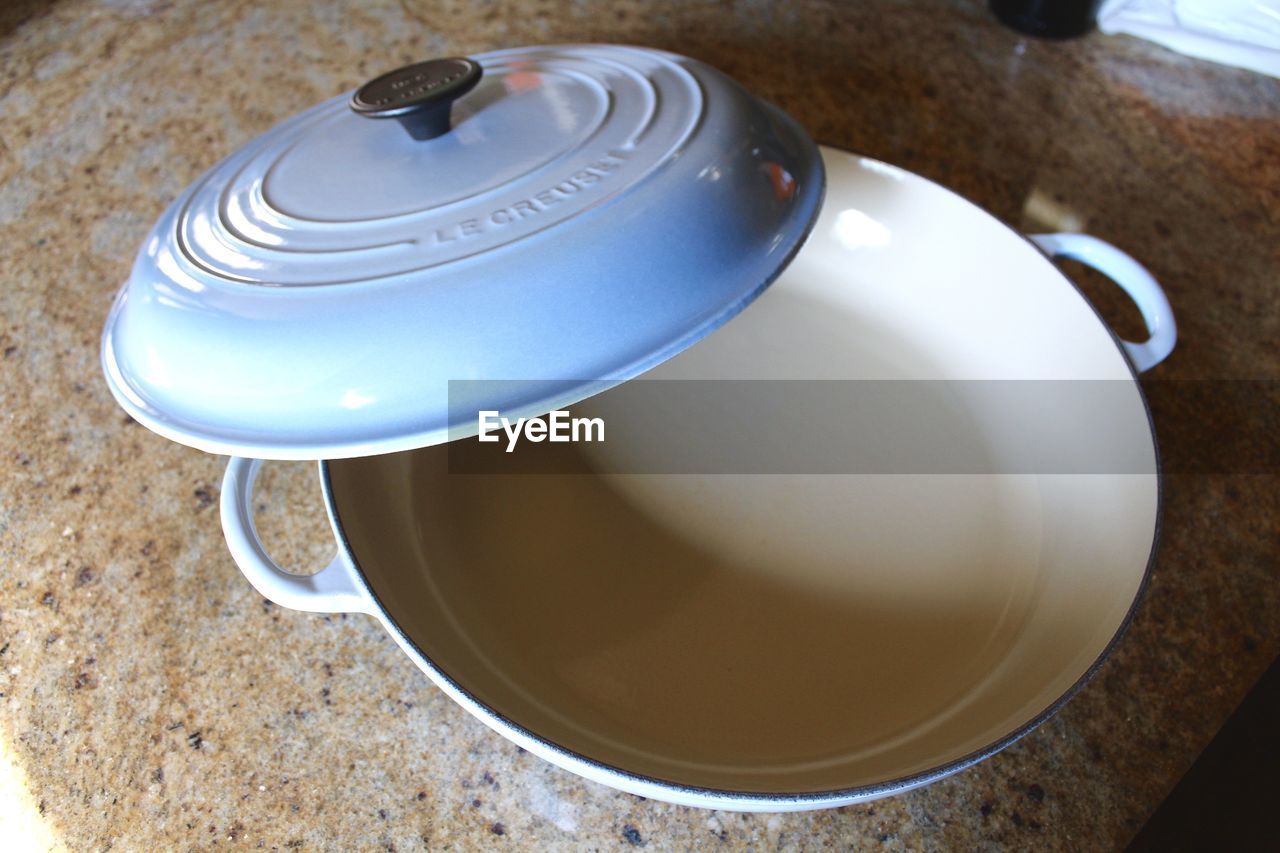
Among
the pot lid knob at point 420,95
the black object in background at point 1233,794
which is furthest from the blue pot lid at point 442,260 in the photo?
the black object in background at point 1233,794

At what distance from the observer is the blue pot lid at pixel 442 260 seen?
1.26ft

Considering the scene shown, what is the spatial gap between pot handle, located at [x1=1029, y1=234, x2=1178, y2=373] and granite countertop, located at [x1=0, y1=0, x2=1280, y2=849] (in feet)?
0.28

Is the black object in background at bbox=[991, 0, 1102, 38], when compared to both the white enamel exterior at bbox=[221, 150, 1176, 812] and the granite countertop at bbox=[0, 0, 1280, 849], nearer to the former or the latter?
the granite countertop at bbox=[0, 0, 1280, 849]

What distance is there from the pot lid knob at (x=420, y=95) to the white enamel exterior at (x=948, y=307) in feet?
0.60

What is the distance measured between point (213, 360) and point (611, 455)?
25 cm

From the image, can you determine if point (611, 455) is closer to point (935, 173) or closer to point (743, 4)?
point (935, 173)

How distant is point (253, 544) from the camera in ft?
1.42

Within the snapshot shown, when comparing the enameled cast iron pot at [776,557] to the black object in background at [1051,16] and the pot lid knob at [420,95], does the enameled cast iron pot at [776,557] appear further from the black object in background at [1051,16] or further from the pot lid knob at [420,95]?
the black object in background at [1051,16]

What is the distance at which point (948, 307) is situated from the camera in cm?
63

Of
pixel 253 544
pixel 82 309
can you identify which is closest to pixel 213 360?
pixel 253 544

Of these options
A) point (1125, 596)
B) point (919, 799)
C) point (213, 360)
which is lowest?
point (919, 799)

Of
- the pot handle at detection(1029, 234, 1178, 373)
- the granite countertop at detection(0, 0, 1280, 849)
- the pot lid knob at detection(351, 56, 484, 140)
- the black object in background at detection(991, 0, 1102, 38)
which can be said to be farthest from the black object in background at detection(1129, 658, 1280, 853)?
the black object in background at detection(991, 0, 1102, 38)

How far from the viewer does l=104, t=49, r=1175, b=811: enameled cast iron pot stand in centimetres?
40
